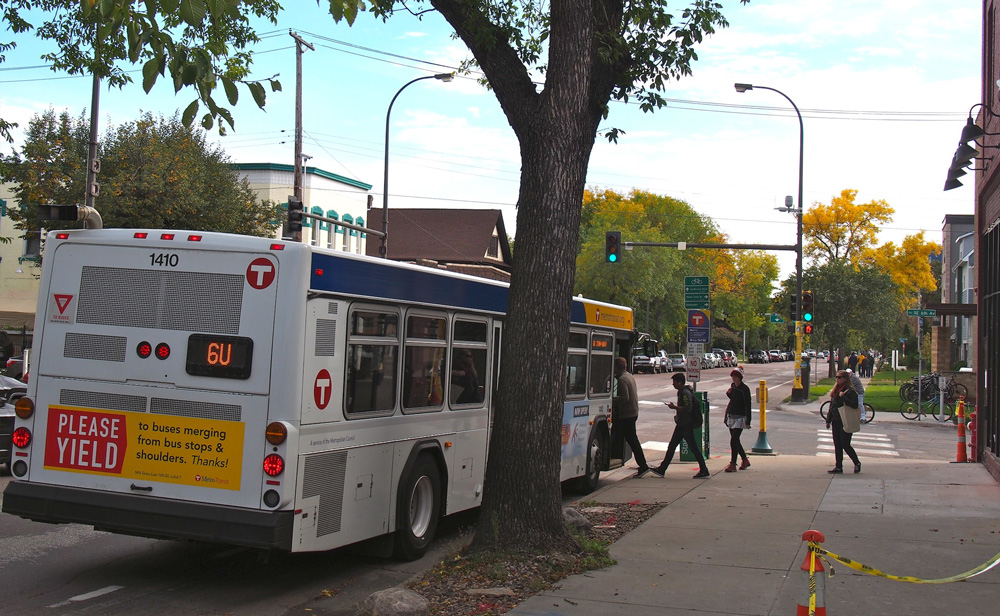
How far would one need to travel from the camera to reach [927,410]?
97.1ft

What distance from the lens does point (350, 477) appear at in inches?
298

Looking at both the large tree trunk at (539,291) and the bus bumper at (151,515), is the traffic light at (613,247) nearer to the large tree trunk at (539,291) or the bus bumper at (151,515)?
the large tree trunk at (539,291)

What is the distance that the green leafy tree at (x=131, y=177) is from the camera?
1085 inches

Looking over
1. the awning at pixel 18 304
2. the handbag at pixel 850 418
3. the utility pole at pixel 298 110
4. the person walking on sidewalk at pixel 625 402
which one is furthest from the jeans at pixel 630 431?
the awning at pixel 18 304

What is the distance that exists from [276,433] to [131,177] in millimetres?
23252

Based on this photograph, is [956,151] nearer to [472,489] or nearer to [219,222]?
[472,489]

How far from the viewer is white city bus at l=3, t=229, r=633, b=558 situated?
6.87m

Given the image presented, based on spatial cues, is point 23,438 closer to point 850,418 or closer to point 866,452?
point 850,418

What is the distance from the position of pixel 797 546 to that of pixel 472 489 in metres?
3.30

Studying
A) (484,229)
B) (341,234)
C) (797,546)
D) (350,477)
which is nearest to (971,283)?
(484,229)

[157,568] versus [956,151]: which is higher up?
[956,151]

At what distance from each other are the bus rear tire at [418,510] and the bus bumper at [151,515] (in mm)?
1706

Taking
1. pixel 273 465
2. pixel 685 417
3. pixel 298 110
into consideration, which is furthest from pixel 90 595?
pixel 298 110

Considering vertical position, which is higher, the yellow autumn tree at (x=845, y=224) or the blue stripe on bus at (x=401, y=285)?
the yellow autumn tree at (x=845, y=224)
